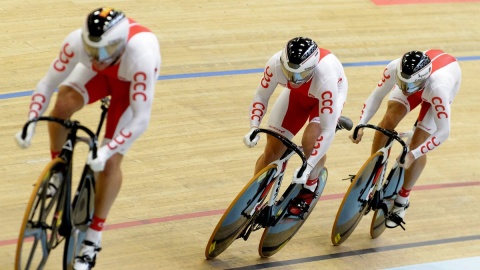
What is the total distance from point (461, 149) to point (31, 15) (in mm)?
3579

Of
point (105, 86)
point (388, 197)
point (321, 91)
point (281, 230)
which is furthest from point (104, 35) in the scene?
point (388, 197)

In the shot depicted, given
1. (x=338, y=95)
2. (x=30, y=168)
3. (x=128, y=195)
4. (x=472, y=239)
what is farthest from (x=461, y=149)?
(x=30, y=168)

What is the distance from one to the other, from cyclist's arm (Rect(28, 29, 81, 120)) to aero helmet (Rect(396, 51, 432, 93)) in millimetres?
1884

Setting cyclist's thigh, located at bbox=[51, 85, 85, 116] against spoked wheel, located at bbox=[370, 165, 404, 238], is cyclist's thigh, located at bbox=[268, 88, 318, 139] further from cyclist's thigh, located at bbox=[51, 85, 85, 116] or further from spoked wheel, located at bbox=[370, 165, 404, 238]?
cyclist's thigh, located at bbox=[51, 85, 85, 116]

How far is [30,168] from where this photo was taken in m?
5.93

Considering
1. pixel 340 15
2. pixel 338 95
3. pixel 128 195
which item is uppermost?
pixel 338 95

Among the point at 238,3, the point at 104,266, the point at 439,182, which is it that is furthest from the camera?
the point at 238,3

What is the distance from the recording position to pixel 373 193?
229 inches

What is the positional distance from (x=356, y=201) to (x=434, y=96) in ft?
2.46

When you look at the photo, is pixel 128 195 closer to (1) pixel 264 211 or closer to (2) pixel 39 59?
(1) pixel 264 211

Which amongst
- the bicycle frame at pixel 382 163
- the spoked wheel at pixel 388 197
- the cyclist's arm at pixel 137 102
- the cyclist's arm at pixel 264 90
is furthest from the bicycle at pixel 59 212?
the spoked wheel at pixel 388 197

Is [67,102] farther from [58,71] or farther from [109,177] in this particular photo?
[109,177]

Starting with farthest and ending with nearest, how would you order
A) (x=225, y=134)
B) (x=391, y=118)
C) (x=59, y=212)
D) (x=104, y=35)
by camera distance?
1. (x=225, y=134)
2. (x=391, y=118)
3. (x=59, y=212)
4. (x=104, y=35)

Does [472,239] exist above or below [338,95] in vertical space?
below
